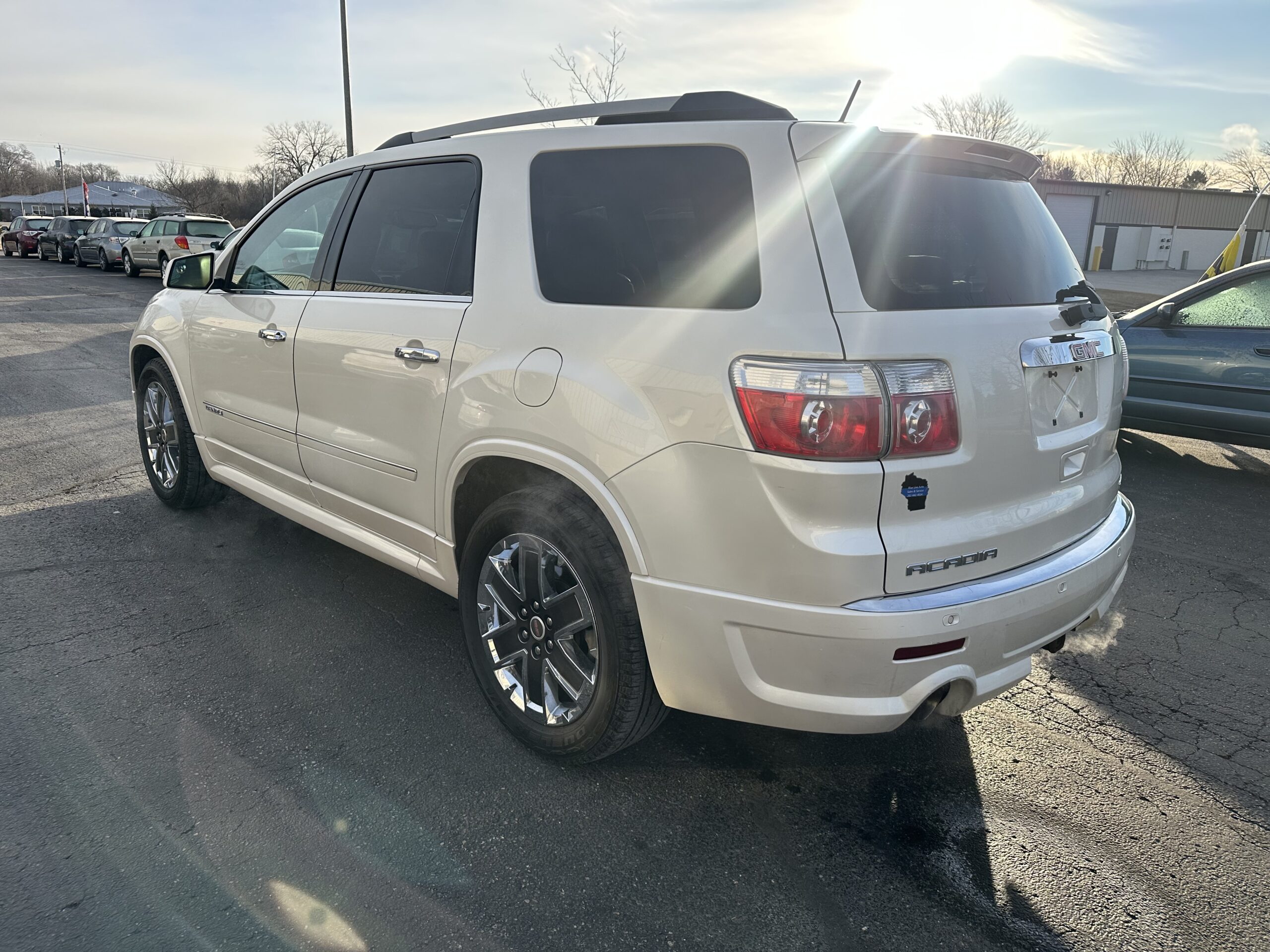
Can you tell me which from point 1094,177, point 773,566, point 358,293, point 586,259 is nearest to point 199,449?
point 358,293

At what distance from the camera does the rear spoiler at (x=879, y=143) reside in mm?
2400

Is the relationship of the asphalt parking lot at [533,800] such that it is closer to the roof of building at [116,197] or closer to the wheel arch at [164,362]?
the wheel arch at [164,362]

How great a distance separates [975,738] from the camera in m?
3.16

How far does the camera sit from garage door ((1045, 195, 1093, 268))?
1610 inches

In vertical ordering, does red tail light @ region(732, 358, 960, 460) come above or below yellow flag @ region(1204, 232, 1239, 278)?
below

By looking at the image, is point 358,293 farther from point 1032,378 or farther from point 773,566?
point 1032,378

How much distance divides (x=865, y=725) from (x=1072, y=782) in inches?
42.0

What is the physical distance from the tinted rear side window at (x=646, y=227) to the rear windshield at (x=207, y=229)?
2283cm

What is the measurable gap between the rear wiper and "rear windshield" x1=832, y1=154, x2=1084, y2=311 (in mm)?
32

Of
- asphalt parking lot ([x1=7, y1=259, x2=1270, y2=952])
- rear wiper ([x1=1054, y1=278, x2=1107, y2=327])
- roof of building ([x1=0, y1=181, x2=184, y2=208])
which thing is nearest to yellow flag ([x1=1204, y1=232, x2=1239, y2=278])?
asphalt parking lot ([x1=7, y1=259, x2=1270, y2=952])

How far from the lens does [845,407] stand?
7.08ft

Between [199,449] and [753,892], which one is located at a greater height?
[199,449]

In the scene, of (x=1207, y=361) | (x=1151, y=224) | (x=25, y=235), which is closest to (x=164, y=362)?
(x=1207, y=361)

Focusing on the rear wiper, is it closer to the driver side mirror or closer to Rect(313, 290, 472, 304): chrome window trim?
Rect(313, 290, 472, 304): chrome window trim
